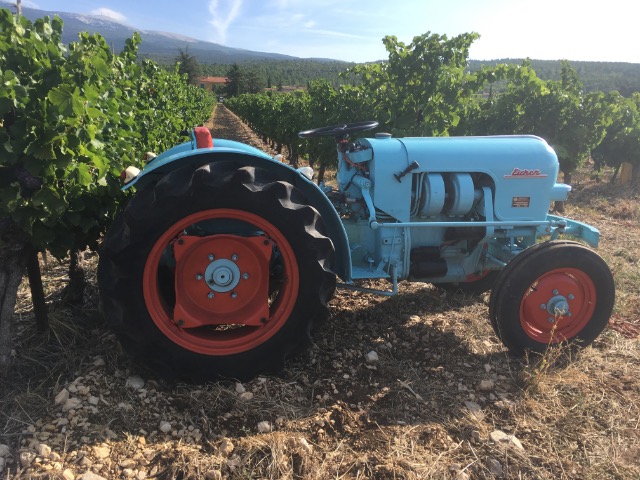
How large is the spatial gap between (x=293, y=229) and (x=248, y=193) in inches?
11.7

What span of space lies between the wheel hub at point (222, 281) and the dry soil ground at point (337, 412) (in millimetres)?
381

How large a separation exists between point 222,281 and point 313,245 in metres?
0.54

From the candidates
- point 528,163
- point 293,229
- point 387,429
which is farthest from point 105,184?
point 528,163

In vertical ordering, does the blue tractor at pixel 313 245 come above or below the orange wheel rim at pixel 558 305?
above

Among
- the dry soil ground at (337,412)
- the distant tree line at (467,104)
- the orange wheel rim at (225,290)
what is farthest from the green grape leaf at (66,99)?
the distant tree line at (467,104)

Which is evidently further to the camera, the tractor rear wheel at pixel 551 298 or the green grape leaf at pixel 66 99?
the tractor rear wheel at pixel 551 298

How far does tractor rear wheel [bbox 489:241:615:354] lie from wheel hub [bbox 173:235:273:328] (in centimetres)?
149

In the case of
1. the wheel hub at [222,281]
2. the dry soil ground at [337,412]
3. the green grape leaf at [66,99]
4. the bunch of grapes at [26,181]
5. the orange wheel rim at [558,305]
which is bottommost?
the dry soil ground at [337,412]

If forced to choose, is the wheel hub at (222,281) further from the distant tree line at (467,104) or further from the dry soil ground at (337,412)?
the distant tree line at (467,104)

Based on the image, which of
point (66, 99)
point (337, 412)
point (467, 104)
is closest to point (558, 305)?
point (337, 412)

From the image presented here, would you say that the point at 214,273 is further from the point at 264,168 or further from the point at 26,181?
the point at 26,181

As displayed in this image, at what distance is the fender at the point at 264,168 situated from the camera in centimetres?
238

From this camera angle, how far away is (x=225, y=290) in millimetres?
2488

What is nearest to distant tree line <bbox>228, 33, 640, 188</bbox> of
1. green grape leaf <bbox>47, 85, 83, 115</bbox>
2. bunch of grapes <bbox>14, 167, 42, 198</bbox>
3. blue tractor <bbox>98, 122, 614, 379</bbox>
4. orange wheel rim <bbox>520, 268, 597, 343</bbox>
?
blue tractor <bbox>98, 122, 614, 379</bbox>
